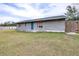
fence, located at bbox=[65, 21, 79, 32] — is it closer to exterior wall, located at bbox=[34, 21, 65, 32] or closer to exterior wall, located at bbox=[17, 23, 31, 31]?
exterior wall, located at bbox=[34, 21, 65, 32]

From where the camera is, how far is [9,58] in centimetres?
221

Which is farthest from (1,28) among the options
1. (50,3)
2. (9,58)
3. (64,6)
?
(64,6)

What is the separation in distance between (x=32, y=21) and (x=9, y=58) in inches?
20.3

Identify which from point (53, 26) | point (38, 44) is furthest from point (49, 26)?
point (38, 44)

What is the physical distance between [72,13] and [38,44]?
55 cm

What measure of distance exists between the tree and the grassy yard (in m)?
0.22

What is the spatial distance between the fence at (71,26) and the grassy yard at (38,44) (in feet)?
0.25

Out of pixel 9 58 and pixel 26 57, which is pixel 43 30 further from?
pixel 9 58

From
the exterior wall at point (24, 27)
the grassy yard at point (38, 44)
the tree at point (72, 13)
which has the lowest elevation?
the grassy yard at point (38, 44)

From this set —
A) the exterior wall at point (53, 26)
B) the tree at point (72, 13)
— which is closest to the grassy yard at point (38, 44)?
the exterior wall at point (53, 26)

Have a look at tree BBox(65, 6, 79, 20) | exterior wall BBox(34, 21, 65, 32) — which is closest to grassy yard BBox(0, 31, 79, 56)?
exterior wall BBox(34, 21, 65, 32)

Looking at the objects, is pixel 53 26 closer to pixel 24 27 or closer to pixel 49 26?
pixel 49 26

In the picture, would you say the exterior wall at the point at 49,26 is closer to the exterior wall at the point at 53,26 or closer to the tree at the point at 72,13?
the exterior wall at the point at 53,26

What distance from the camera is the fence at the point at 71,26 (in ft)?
7.44
